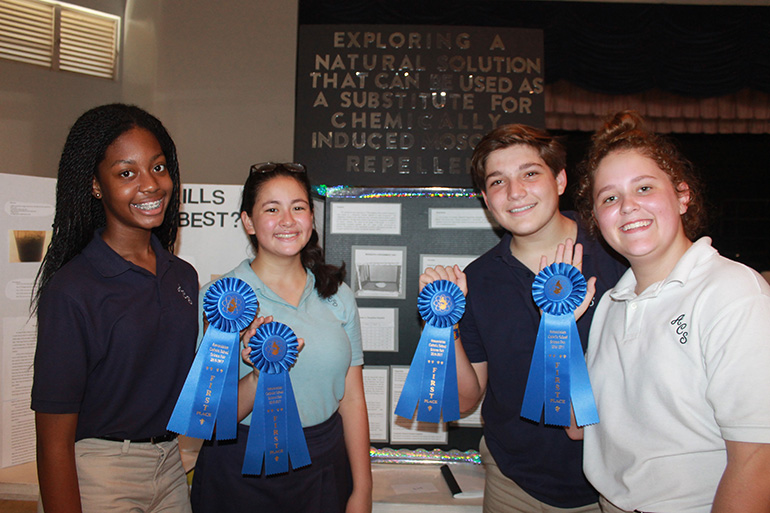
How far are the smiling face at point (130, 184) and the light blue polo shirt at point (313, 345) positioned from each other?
0.28 metres

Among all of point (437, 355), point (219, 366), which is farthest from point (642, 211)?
point (219, 366)

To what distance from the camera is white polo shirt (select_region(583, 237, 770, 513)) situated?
3.06 ft

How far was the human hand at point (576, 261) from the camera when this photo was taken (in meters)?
1.45

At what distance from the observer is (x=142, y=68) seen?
4043 mm

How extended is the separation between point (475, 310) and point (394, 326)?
2.51 feet

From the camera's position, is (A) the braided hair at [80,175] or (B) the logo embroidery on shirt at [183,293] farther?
(B) the logo embroidery on shirt at [183,293]

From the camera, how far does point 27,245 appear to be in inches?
96.4

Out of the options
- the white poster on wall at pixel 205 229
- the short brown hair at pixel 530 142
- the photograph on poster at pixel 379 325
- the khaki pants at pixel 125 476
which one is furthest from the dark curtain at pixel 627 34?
the khaki pants at pixel 125 476

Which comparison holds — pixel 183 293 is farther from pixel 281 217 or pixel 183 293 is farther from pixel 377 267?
pixel 377 267

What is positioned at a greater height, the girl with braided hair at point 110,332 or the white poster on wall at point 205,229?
the white poster on wall at point 205,229

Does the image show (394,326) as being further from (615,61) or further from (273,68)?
(615,61)

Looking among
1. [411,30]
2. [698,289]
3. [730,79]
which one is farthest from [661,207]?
[730,79]

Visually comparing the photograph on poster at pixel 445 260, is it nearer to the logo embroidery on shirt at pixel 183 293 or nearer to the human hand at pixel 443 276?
the human hand at pixel 443 276

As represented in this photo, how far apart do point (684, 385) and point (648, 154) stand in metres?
0.56
